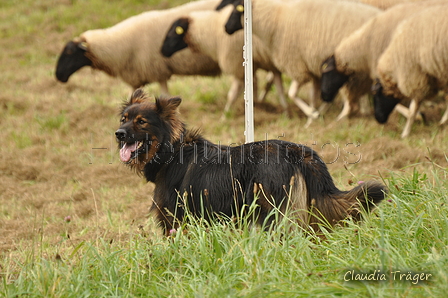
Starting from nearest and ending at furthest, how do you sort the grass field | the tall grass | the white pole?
the tall grass → the grass field → the white pole

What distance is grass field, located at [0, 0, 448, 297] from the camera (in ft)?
9.63

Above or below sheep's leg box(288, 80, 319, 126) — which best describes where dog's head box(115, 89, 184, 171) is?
above

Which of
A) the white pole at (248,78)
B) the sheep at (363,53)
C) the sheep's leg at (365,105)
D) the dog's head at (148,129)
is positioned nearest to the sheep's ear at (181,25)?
the sheep at (363,53)

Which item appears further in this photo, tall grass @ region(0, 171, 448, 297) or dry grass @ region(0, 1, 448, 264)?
dry grass @ region(0, 1, 448, 264)

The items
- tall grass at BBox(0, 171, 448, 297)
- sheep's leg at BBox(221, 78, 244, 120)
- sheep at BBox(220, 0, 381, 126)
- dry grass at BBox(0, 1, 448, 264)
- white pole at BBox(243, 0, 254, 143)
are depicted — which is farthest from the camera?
sheep's leg at BBox(221, 78, 244, 120)

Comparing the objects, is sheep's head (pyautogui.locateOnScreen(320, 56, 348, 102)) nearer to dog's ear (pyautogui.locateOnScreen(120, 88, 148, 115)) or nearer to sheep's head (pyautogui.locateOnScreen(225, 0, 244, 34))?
sheep's head (pyautogui.locateOnScreen(225, 0, 244, 34))

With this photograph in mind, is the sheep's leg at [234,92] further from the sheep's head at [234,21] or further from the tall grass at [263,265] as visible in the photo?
the tall grass at [263,265]

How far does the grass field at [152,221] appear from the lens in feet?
9.63

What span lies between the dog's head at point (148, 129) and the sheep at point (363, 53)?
4983mm

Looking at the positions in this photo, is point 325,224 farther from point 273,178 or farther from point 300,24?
point 300,24

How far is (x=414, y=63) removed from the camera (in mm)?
7395

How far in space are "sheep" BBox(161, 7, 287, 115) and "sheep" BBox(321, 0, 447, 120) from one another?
1.06 meters

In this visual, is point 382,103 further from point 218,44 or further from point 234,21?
point 218,44

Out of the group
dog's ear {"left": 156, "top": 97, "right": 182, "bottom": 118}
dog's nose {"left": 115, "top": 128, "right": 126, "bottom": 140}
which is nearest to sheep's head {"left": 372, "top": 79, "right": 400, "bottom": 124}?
dog's ear {"left": 156, "top": 97, "right": 182, "bottom": 118}
